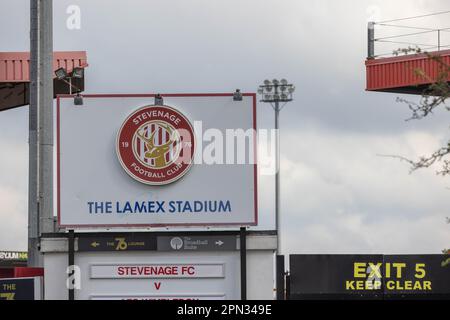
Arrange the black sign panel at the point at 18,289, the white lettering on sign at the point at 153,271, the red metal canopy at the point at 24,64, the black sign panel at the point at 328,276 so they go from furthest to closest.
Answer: the red metal canopy at the point at 24,64, the black sign panel at the point at 328,276, the white lettering on sign at the point at 153,271, the black sign panel at the point at 18,289

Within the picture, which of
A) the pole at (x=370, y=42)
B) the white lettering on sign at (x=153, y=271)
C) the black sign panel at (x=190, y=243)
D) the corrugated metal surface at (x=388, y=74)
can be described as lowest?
the white lettering on sign at (x=153, y=271)

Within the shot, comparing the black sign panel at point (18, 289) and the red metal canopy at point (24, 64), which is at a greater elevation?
the red metal canopy at point (24, 64)

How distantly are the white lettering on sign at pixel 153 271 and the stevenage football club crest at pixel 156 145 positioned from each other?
1.34m

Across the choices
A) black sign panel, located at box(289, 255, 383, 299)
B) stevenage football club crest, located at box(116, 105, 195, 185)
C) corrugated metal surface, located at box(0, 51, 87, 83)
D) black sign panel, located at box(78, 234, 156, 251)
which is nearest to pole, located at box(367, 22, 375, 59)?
corrugated metal surface, located at box(0, 51, 87, 83)

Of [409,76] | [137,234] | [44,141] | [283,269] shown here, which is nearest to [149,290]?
[137,234]

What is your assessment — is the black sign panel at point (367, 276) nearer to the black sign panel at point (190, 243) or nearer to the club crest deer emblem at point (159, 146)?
the black sign panel at point (190, 243)

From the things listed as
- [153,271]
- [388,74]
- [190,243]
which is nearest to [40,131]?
[153,271]

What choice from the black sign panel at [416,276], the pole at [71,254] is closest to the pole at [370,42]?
the black sign panel at [416,276]

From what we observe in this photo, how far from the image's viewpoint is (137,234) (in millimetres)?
20219

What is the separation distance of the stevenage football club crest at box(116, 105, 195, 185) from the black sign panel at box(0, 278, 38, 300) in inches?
93.0

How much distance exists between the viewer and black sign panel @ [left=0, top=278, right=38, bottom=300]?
19859 millimetres

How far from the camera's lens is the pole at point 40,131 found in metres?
23.2
